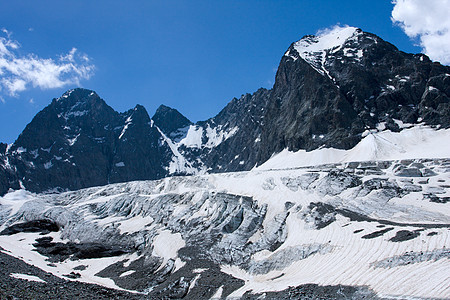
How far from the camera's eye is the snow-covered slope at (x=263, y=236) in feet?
92.9

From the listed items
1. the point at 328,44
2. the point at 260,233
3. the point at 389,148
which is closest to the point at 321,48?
the point at 328,44

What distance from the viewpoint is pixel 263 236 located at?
47344 millimetres

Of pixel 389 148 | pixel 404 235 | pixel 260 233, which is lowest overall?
pixel 260 233

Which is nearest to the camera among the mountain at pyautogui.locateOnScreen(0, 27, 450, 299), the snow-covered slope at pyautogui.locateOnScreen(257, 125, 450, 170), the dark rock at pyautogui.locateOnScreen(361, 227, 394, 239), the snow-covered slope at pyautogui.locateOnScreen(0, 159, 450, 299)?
the snow-covered slope at pyautogui.locateOnScreen(0, 159, 450, 299)

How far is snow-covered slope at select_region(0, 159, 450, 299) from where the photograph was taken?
2831cm

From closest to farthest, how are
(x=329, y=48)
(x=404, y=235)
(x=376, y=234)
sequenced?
1. (x=404, y=235)
2. (x=376, y=234)
3. (x=329, y=48)

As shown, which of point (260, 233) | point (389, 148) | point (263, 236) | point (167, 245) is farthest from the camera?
point (389, 148)

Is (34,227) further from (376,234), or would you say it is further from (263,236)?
(376,234)

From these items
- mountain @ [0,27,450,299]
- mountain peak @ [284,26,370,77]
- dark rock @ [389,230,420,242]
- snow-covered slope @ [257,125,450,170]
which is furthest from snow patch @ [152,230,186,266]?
mountain peak @ [284,26,370,77]

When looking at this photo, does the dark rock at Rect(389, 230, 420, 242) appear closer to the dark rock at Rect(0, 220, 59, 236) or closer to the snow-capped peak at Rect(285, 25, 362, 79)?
the dark rock at Rect(0, 220, 59, 236)

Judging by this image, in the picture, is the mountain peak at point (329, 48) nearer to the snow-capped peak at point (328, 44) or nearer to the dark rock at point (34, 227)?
the snow-capped peak at point (328, 44)

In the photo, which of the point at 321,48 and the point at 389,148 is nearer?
the point at 389,148

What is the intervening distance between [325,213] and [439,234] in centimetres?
1853

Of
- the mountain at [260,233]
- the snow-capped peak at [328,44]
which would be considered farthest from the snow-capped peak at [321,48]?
the mountain at [260,233]
